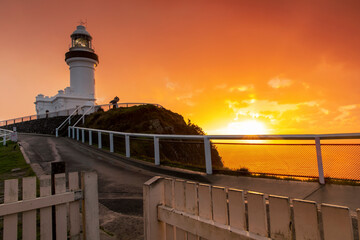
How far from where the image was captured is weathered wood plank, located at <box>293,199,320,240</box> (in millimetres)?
1371

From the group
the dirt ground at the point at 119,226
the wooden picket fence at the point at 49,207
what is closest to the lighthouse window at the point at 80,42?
the dirt ground at the point at 119,226

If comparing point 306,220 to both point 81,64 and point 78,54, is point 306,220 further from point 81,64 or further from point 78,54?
point 81,64

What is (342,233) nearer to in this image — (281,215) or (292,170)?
(281,215)

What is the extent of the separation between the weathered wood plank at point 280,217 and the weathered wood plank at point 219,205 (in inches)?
14.5

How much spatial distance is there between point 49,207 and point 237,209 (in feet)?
6.42

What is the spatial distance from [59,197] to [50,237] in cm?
43

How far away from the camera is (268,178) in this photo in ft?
17.8

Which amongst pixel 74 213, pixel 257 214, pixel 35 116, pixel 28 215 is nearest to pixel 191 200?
pixel 257 214

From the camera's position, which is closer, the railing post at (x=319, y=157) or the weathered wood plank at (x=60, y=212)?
the weathered wood plank at (x=60, y=212)

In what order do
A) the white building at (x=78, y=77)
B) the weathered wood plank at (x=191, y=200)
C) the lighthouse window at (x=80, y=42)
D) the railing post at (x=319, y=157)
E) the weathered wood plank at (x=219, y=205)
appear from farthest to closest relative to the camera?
the lighthouse window at (x=80, y=42) → the white building at (x=78, y=77) → the railing post at (x=319, y=157) → the weathered wood plank at (x=191, y=200) → the weathered wood plank at (x=219, y=205)

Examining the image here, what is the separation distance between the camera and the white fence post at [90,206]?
244cm

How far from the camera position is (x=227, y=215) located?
177cm

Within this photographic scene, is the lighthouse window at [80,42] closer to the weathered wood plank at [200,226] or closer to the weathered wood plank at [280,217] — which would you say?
the weathered wood plank at [200,226]

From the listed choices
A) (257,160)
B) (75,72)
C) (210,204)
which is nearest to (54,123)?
(75,72)
